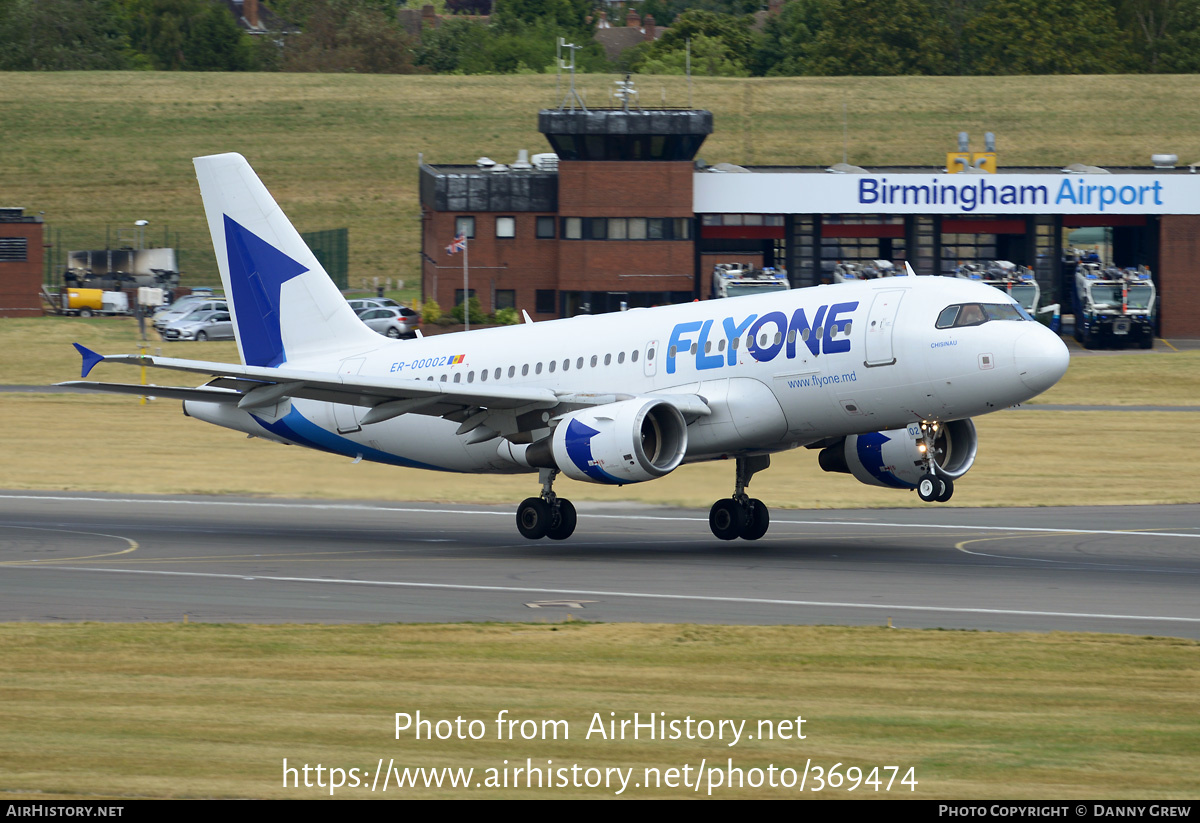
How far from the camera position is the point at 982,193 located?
303 ft

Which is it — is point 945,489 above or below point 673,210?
below

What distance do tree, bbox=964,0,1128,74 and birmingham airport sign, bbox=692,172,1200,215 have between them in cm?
10380

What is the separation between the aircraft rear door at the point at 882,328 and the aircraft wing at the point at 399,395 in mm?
3550

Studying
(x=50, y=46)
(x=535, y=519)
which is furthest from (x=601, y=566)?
(x=50, y=46)

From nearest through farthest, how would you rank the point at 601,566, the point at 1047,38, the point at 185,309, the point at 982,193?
the point at 601,566 < the point at 982,193 < the point at 185,309 < the point at 1047,38

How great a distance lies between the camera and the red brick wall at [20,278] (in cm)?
9656

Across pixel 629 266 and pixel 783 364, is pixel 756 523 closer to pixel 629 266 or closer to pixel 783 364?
pixel 783 364

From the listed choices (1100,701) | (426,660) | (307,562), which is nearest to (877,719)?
(1100,701)

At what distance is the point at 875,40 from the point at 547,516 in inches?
6522

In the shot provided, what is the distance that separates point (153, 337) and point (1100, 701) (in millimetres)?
78102

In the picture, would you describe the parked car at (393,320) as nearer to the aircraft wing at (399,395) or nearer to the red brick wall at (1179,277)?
the red brick wall at (1179,277)

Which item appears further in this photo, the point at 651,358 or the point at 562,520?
the point at 562,520

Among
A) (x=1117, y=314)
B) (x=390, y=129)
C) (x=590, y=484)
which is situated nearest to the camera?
(x=590, y=484)

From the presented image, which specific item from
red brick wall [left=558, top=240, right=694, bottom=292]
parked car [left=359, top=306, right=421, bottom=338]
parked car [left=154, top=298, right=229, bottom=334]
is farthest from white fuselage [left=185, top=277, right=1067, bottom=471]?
parked car [left=154, top=298, right=229, bottom=334]
